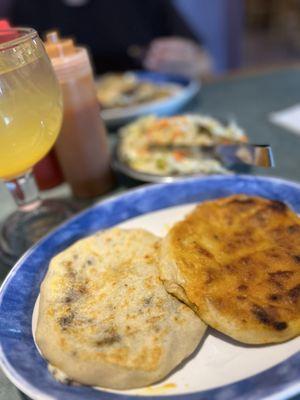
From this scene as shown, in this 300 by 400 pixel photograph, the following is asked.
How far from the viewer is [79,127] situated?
4.49 ft

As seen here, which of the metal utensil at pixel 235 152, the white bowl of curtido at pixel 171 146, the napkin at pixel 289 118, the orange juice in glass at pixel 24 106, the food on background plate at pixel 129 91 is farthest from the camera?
the food on background plate at pixel 129 91

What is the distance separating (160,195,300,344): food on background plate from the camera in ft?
2.42

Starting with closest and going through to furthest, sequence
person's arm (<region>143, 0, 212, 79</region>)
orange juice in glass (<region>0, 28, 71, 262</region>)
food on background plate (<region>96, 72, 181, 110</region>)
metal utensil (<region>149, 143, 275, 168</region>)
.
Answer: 1. orange juice in glass (<region>0, 28, 71, 262</region>)
2. metal utensil (<region>149, 143, 275, 168</region>)
3. food on background plate (<region>96, 72, 181, 110</region>)
4. person's arm (<region>143, 0, 212, 79</region>)

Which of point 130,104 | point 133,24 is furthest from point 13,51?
point 133,24

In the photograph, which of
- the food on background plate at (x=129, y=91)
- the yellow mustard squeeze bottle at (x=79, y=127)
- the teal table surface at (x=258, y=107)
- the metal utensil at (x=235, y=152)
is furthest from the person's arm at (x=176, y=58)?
the yellow mustard squeeze bottle at (x=79, y=127)

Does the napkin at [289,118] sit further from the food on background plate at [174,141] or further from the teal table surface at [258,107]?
the food on background plate at [174,141]

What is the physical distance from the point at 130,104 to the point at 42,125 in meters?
1.24

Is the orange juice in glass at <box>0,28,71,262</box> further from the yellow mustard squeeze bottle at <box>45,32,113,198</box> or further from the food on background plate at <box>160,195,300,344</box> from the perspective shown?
the food on background plate at <box>160,195,300,344</box>

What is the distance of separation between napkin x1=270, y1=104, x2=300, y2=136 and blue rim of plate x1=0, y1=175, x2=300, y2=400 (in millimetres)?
702

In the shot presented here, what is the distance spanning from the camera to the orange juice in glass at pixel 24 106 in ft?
3.15

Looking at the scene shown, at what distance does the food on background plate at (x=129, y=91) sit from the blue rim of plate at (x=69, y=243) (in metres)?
1.14

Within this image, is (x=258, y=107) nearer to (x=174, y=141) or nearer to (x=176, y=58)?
(x=174, y=141)

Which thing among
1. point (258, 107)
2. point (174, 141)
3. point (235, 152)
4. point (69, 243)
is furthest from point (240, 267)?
point (258, 107)

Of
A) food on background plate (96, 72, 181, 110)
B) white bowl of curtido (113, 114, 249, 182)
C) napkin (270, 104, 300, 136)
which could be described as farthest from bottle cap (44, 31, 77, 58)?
napkin (270, 104, 300, 136)
